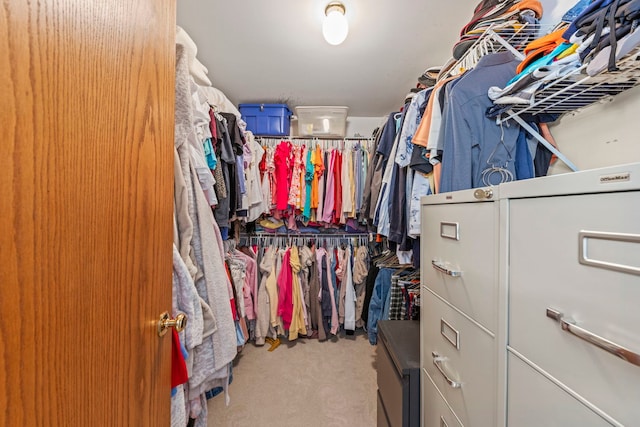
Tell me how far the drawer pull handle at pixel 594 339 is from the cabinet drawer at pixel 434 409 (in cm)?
49

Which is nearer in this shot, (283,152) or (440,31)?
(440,31)

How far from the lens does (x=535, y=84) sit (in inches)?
28.9

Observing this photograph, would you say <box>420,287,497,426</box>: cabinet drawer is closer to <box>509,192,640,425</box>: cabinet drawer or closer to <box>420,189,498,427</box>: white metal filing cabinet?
<box>420,189,498,427</box>: white metal filing cabinet

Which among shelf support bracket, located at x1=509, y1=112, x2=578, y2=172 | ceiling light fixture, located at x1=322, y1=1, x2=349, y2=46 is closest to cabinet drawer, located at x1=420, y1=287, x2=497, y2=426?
shelf support bracket, located at x1=509, y1=112, x2=578, y2=172

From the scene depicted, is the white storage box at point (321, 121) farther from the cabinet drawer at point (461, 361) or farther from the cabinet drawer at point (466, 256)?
the cabinet drawer at point (461, 361)

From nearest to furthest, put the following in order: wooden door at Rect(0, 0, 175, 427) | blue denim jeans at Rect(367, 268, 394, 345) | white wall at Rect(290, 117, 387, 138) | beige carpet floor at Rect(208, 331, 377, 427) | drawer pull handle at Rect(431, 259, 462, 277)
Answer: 1. wooden door at Rect(0, 0, 175, 427)
2. drawer pull handle at Rect(431, 259, 462, 277)
3. beige carpet floor at Rect(208, 331, 377, 427)
4. blue denim jeans at Rect(367, 268, 394, 345)
5. white wall at Rect(290, 117, 387, 138)

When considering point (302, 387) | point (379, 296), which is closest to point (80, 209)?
point (302, 387)

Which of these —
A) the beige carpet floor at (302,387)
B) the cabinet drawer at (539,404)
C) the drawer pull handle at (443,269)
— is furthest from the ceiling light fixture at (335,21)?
the beige carpet floor at (302,387)

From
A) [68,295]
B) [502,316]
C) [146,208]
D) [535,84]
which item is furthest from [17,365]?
[535,84]

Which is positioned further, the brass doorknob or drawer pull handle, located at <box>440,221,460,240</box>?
drawer pull handle, located at <box>440,221,460,240</box>

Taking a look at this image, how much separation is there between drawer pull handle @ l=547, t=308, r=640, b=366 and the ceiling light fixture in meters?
1.45

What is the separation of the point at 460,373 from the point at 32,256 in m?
0.94

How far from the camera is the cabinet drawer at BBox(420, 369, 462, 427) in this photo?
0.73m

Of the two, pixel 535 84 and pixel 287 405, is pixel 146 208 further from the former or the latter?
pixel 287 405
